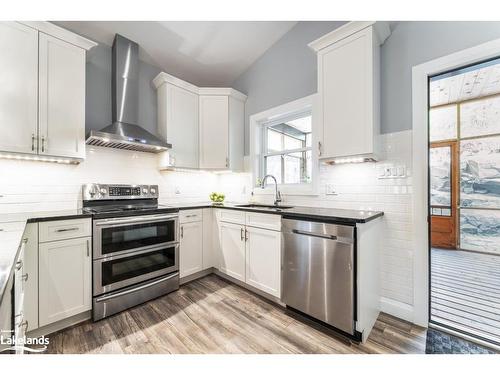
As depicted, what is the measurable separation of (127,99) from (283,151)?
2.09 m

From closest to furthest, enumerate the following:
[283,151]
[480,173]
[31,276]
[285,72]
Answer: [31,276] < [285,72] < [283,151] < [480,173]

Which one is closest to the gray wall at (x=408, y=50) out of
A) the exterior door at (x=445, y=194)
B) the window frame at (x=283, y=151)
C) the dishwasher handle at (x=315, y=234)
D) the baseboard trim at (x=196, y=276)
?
the window frame at (x=283, y=151)

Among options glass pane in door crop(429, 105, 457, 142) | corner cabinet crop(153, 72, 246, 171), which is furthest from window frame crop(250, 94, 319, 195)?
glass pane in door crop(429, 105, 457, 142)

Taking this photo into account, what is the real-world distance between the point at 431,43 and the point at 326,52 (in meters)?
0.84

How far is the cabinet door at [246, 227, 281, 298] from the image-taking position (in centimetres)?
217

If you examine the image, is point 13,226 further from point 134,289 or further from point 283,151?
point 283,151

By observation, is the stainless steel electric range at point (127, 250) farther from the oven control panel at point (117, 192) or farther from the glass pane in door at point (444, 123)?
the glass pane in door at point (444, 123)

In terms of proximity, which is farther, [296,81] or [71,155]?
[296,81]

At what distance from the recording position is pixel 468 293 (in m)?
2.41

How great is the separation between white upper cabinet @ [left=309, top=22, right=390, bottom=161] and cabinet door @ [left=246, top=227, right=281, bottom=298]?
998 mm

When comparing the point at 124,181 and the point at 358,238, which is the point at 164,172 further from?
the point at 358,238

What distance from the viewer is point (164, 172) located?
3.12 metres

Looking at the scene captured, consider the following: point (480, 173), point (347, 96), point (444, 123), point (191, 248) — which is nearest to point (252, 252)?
point (191, 248)
